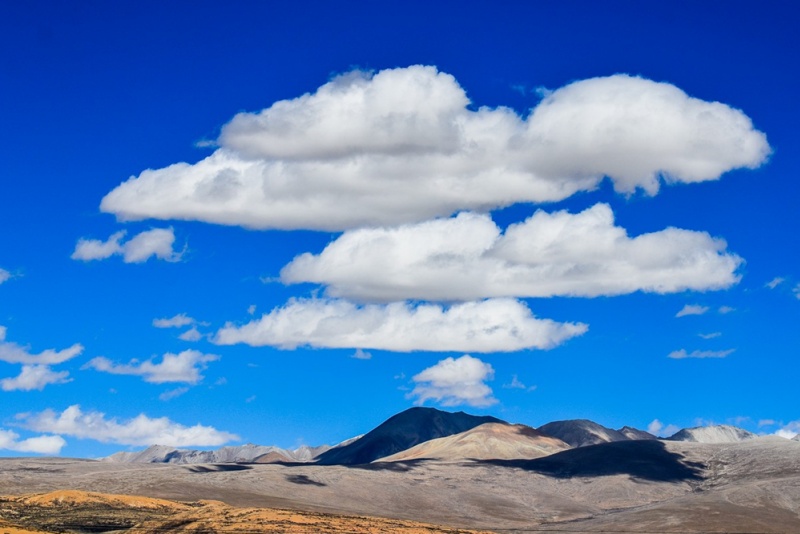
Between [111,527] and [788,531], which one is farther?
[788,531]

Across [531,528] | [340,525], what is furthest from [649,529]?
[340,525]

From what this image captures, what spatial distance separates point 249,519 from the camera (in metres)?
131

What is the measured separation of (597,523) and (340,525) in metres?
75.1

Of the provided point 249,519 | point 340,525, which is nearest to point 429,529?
point 340,525

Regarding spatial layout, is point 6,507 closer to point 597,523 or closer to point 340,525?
point 340,525

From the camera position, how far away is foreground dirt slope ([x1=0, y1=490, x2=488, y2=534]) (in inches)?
5017

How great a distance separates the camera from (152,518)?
145 meters

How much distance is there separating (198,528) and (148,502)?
1406 inches

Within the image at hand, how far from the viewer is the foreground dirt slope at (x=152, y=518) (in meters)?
127

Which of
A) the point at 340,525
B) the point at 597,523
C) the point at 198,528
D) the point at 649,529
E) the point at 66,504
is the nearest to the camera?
the point at 198,528

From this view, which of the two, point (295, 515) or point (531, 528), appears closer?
point (295, 515)

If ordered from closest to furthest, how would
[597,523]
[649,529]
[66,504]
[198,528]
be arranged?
[198,528]
[66,504]
[649,529]
[597,523]

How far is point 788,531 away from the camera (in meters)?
189

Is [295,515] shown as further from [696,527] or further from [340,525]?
[696,527]
